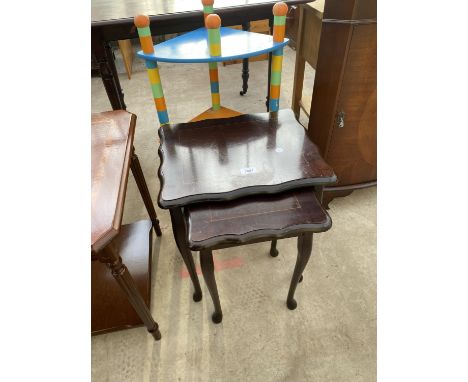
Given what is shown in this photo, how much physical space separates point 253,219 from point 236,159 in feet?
0.82

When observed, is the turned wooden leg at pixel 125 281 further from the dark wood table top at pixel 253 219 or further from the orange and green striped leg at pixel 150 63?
the orange and green striped leg at pixel 150 63

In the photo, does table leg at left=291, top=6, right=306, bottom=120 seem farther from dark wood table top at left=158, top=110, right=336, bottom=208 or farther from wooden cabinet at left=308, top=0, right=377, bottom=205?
dark wood table top at left=158, top=110, right=336, bottom=208

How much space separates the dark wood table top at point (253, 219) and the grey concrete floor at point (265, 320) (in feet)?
2.00

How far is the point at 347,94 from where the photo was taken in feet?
4.32

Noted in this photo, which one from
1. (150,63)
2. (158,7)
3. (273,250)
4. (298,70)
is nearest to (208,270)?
(273,250)

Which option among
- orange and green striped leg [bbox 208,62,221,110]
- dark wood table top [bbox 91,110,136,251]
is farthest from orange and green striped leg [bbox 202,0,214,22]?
dark wood table top [bbox 91,110,136,251]

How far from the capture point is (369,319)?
1303 millimetres

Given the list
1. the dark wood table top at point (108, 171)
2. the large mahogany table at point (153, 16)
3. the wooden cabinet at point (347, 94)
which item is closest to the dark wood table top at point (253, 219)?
the dark wood table top at point (108, 171)

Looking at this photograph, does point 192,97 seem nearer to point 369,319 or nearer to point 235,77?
point 235,77

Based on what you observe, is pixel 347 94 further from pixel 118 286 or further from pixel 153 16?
pixel 118 286

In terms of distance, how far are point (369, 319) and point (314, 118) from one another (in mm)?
975

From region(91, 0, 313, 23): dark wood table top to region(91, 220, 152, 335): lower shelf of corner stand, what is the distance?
1.10 meters

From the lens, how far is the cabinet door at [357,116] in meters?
1.18

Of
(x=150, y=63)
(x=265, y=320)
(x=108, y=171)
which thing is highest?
(x=150, y=63)
